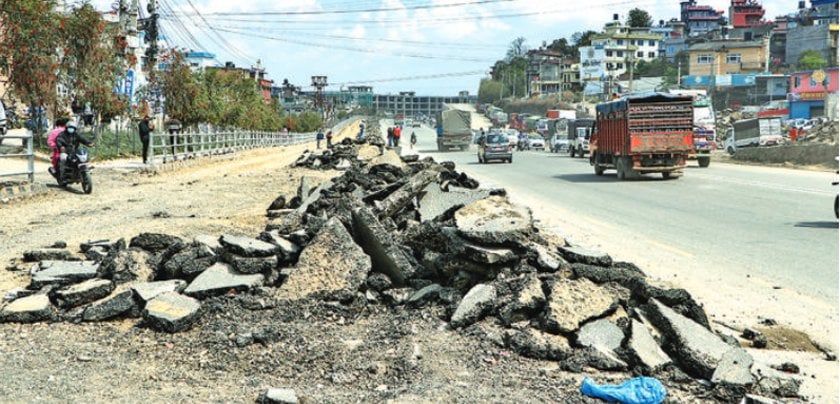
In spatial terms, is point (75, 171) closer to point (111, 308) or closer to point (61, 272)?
point (61, 272)

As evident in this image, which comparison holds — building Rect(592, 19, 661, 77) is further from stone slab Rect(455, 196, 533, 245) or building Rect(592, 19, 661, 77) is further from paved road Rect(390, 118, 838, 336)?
stone slab Rect(455, 196, 533, 245)

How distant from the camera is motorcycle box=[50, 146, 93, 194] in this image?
1833 centimetres

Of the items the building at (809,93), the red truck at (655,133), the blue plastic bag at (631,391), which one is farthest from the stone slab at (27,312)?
the building at (809,93)

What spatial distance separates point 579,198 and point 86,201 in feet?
37.0

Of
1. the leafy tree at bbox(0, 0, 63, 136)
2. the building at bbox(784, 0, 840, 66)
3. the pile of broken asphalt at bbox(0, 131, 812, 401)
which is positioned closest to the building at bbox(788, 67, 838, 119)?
the building at bbox(784, 0, 840, 66)

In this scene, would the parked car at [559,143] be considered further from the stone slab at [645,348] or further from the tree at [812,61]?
the tree at [812,61]

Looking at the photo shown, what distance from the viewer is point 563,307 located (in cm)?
604

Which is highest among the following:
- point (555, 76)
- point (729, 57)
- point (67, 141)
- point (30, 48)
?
point (555, 76)

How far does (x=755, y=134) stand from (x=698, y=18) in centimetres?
15117

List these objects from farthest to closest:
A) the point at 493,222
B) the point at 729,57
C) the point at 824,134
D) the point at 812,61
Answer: the point at 729,57 < the point at 812,61 < the point at 824,134 < the point at 493,222

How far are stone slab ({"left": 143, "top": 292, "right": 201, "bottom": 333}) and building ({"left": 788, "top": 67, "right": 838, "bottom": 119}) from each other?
3457 inches

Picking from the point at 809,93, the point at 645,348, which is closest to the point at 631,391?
the point at 645,348

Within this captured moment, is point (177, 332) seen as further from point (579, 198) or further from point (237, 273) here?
point (579, 198)

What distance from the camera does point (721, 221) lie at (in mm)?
14570
